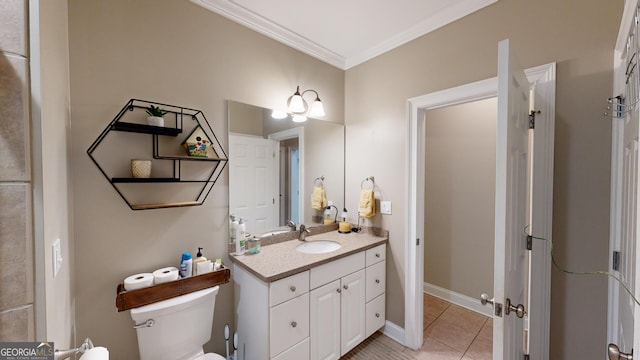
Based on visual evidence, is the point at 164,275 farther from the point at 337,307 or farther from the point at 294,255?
the point at 337,307

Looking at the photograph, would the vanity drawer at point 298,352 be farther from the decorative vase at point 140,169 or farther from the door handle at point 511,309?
the decorative vase at point 140,169

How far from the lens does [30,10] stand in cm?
61

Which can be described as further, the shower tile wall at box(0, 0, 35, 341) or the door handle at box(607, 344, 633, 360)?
the door handle at box(607, 344, 633, 360)

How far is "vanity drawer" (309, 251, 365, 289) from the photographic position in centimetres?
164

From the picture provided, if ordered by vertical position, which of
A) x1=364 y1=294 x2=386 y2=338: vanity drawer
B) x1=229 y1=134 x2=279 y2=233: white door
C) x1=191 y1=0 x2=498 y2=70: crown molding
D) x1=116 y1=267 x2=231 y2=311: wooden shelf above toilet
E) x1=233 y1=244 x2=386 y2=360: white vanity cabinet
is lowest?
x1=364 y1=294 x2=386 y2=338: vanity drawer

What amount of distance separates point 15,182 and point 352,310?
1.92 metres

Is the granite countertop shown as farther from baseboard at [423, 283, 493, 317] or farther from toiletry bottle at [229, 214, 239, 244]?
baseboard at [423, 283, 493, 317]

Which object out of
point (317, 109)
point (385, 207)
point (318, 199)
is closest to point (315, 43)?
point (317, 109)

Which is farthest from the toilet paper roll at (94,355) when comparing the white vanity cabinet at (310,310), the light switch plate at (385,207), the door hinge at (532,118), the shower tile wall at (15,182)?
the door hinge at (532,118)

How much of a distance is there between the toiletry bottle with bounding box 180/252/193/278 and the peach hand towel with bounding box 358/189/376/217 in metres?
1.42

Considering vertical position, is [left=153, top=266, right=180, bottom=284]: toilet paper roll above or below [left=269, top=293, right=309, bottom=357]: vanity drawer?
above

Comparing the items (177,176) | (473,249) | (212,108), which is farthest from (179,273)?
(473,249)

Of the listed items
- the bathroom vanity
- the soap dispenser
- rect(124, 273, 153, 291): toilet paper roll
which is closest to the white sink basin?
the bathroom vanity

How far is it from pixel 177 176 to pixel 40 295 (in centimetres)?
98
